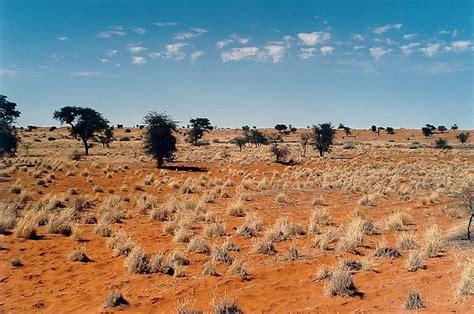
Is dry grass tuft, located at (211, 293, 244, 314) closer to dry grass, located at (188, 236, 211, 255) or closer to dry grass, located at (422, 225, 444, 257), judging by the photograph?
dry grass, located at (188, 236, 211, 255)

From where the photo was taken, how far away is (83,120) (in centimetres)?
5778

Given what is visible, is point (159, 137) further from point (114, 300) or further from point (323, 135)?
point (114, 300)

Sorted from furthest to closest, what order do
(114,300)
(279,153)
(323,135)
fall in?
1. (323,135)
2. (279,153)
3. (114,300)

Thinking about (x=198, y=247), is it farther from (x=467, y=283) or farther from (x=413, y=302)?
(x=467, y=283)

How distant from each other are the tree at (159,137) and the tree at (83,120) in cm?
1841

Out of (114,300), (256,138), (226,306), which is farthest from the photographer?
(256,138)

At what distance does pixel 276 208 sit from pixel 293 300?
41.0 feet

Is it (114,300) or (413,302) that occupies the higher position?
(413,302)

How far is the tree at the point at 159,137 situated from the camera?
41625 mm

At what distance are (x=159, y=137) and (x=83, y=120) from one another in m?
21.4

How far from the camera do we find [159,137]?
137ft

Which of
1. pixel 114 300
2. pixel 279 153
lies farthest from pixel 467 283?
pixel 279 153

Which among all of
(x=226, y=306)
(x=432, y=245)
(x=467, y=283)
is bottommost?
(x=226, y=306)

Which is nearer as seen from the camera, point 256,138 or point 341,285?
point 341,285
